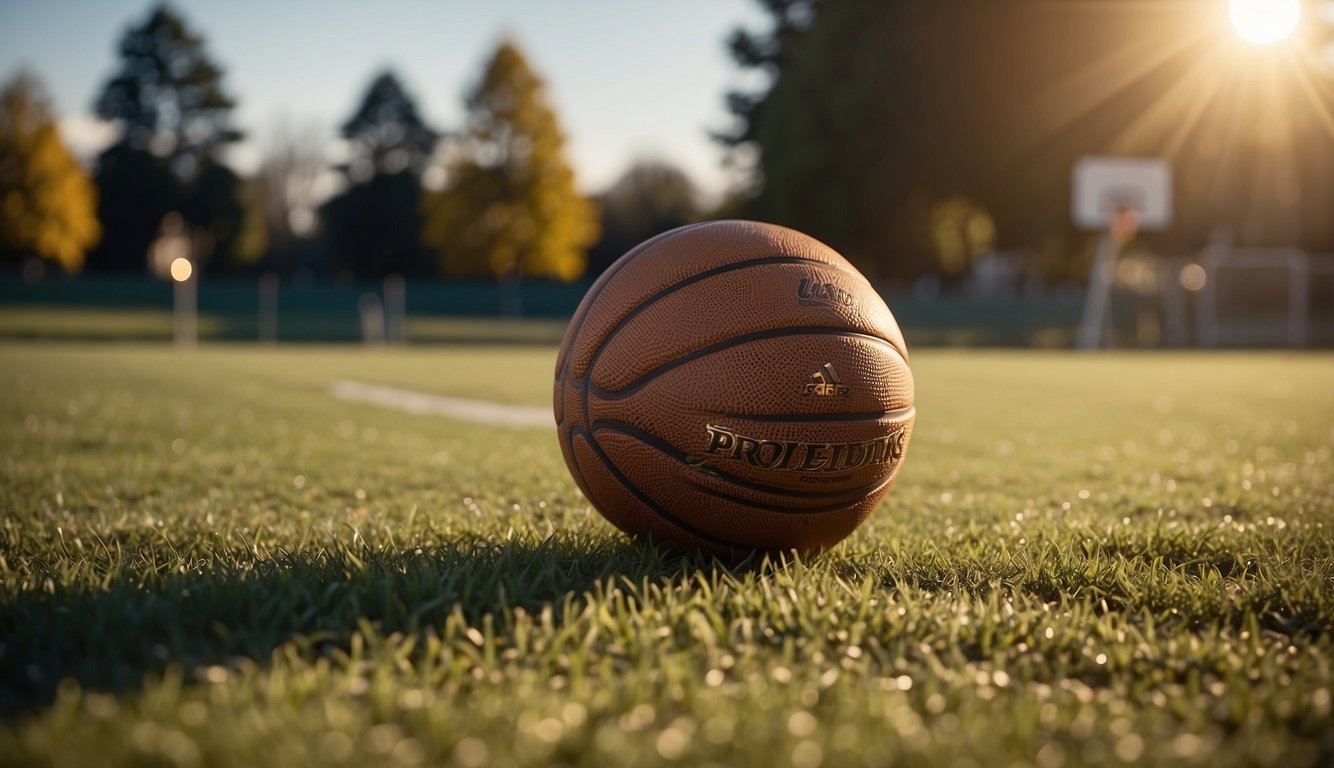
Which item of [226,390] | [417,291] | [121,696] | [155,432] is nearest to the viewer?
[121,696]

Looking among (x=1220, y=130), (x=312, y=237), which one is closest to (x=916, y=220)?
(x=1220, y=130)

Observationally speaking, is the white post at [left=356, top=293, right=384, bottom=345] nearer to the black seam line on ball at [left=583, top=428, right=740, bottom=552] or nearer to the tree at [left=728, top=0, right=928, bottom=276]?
the tree at [left=728, top=0, right=928, bottom=276]

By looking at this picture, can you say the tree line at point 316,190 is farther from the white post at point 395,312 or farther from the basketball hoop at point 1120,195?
the basketball hoop at point 1120,195

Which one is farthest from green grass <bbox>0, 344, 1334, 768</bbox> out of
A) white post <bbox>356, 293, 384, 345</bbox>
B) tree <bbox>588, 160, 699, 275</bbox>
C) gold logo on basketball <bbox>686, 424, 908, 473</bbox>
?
tree <bbox>588, 160, 699, 275</bbox>

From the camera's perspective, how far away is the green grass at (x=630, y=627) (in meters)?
1.94

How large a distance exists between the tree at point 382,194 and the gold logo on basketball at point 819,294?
51916 mm

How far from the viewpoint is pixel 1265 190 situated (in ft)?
117

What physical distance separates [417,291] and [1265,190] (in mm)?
34840

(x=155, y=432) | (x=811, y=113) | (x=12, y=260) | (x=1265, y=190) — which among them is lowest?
(x=155, y=432)

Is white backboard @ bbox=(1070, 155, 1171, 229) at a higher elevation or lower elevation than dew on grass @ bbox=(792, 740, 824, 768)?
higher

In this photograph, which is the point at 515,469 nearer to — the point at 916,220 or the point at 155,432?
the point at 155,432

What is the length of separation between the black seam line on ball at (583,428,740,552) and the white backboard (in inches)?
1121

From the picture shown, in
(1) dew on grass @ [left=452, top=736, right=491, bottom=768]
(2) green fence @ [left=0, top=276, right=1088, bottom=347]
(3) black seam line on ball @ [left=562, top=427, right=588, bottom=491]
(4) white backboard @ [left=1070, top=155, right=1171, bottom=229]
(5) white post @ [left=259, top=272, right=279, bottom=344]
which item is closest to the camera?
(1) dew on grass @ [left=452, top=736, right=491, bottom=768]

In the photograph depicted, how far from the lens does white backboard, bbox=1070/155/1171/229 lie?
28.8 meters
